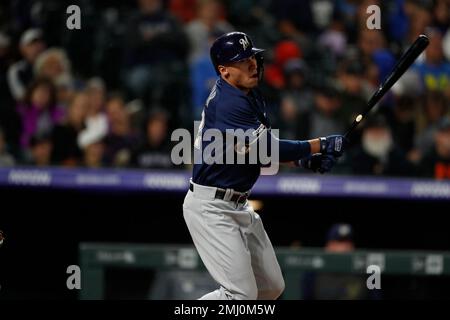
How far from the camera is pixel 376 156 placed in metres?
8.97

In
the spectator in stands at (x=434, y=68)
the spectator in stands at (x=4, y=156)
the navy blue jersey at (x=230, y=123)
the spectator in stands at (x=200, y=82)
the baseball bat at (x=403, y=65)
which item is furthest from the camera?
the spectator in stands at (x=434, y=68)

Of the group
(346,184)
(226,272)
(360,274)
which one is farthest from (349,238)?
(226,272)

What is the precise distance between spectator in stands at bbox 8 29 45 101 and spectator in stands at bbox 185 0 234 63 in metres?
1.43

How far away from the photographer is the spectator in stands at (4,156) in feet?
28.9

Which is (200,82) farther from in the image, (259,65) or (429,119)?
(259,65)

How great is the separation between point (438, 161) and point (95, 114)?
10.4 feet

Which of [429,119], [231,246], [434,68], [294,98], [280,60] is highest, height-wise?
[280,60]

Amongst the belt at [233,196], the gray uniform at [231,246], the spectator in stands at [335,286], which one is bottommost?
the spectator in stands at [335,286]

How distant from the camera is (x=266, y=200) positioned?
9086 mm

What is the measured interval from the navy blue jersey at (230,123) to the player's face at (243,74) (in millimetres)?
56

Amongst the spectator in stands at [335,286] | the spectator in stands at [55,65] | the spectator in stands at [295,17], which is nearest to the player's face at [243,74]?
the spectator in stands at [335,286]

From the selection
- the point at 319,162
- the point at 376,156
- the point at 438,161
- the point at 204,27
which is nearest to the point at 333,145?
the point at 319,162

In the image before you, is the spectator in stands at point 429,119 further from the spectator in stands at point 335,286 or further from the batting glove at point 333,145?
the batting glove at point 333,145
